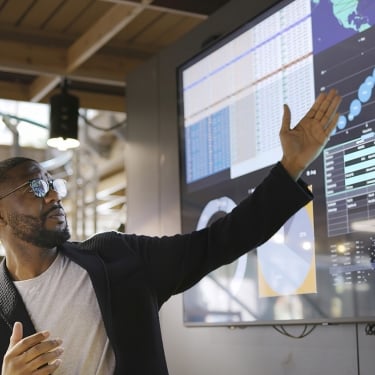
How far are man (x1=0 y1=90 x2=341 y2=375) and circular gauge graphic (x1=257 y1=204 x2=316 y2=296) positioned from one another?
1.55ft

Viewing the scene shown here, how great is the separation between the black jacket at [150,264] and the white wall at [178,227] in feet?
1.80

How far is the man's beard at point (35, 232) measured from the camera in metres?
2.15

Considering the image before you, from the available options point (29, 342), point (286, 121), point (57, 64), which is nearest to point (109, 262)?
point (29, 342)

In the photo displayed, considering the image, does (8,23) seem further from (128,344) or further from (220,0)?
(128,344)

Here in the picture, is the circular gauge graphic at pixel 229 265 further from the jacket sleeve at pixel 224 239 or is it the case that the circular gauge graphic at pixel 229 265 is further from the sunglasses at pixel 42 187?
the sunglasses at pixel 42 187

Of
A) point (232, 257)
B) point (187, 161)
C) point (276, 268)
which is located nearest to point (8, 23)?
point (187, 161)

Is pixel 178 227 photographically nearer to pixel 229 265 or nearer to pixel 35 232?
pixel 229 265

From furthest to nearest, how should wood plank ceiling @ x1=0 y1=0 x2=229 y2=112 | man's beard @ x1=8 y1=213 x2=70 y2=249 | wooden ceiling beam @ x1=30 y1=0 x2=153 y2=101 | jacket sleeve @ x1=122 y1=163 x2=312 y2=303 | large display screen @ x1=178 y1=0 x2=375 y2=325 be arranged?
wood plank ceiling @ x1=0 y1=0 x2=229 y2=112
wooden ceiling beam @ x1=30 y1=0 x2=153 y2=101
large display screen @ x1=178 y1=0 x2=375 y2=325
man's beard @ x1=8 y1=213 x2=70 y2=249
jacket sleeve @ x1=122 y1=163 x2=312 y2=303

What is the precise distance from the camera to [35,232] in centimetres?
218

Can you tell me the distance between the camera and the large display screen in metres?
2.31

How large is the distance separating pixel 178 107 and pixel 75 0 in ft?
2.95

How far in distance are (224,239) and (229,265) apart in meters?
0.93

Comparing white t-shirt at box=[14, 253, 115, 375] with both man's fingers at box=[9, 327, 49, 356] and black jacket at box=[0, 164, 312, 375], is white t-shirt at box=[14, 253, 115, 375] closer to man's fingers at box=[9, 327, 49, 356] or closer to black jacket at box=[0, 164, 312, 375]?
black jacket at box=[0, 164, 312, 375]

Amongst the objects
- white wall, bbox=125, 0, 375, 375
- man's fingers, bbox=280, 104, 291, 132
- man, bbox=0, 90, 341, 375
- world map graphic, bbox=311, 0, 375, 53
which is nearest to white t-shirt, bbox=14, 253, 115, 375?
man, bbox=0, 90, 341, 375
